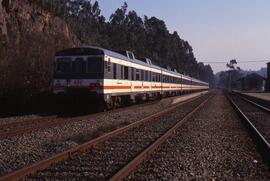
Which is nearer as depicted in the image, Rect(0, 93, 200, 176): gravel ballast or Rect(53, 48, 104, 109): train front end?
Rect(0, 93, 200, 176): gravel ballast

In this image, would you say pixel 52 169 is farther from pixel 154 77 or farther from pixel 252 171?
pixel 154 77

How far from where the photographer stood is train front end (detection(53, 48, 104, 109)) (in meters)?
19.4

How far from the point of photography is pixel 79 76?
781 inches

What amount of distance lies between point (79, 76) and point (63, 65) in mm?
943

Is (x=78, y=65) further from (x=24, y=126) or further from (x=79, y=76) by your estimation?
(x=24, y=126)

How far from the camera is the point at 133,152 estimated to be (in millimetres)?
9789

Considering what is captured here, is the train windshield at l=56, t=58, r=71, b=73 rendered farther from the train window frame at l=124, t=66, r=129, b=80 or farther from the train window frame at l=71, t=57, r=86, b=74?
the train window frame at l=124, t=66, r=129, b=80

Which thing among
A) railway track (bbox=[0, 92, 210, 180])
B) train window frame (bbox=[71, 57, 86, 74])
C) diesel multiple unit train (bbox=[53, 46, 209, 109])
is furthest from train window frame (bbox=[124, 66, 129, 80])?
railway track (bbox=[0, 92, 210, 180])

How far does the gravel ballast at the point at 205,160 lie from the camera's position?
7.47 meters

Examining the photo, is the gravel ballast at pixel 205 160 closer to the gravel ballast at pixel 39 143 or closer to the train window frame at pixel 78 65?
the gravel ballast at pixel 39 143

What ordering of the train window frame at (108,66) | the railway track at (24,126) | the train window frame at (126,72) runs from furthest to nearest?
the train window frame at (126,72) → the train window frame at (108,66) → the railway track at (24,126)

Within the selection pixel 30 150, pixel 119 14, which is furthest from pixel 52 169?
pixel 119 14

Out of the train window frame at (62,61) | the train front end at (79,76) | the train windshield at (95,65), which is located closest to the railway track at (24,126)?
the train front end at (79,76)

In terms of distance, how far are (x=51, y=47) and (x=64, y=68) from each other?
19.3 ft
